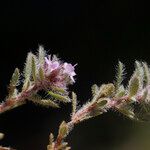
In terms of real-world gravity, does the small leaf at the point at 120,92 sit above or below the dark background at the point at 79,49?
below

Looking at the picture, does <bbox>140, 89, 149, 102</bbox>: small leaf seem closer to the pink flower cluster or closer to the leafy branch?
the leafy branch

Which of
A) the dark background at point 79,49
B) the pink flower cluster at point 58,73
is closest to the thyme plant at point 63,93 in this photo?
the pink flower cluster at point 58,73

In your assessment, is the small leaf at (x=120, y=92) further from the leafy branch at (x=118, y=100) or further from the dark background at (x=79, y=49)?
the dark background at (x=79, y=49)

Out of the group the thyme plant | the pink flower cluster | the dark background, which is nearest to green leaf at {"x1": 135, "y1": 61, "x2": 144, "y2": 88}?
the thyme plant

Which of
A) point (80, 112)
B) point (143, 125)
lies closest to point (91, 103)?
point (80, 112)

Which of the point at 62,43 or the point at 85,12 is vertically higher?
the point at 85,12

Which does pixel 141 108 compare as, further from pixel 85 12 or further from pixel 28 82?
pixel 85 12

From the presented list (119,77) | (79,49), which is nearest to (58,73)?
(119,77)

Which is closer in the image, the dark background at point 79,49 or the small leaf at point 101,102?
the small leaf at point 101,102
